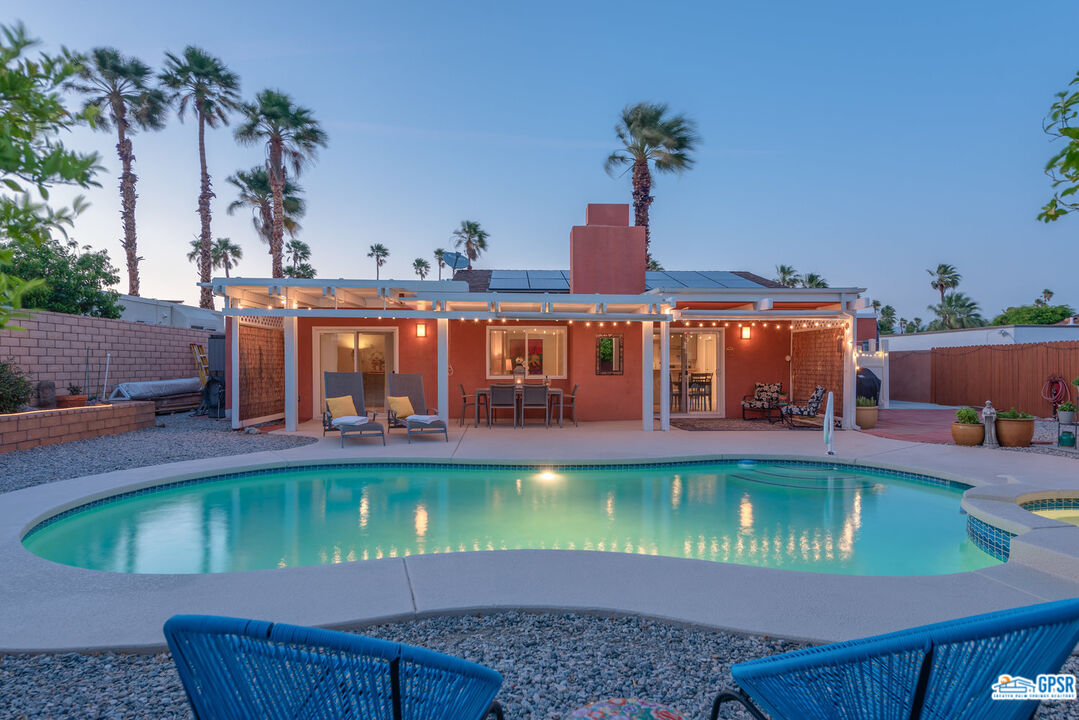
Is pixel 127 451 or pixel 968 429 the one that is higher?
pixel 968 429

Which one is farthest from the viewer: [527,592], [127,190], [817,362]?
[127,190]

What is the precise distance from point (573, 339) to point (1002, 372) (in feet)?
39.6

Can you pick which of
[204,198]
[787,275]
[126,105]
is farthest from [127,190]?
[787,275]

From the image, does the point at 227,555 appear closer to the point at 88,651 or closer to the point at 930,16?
the point at 88,651

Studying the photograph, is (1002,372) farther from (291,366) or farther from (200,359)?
(200,359)

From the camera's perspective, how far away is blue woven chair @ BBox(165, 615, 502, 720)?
127 cm

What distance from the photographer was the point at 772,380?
13.4 meters

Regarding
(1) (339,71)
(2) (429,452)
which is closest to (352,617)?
(2) (429,452)

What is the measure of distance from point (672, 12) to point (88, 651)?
16.5 meters

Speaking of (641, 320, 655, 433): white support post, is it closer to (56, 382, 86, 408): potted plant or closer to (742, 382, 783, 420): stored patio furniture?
(742, 382, 783, 420): stored patio furniture

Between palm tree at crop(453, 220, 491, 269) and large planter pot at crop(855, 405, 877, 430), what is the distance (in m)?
26.4

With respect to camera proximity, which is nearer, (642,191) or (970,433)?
(970,433)

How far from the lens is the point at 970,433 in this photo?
869 centimetres

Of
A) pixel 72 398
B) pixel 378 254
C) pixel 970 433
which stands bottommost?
pixel 970 433
